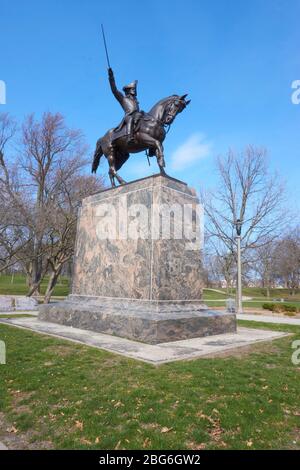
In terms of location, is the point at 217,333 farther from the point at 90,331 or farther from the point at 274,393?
the point at 274,393

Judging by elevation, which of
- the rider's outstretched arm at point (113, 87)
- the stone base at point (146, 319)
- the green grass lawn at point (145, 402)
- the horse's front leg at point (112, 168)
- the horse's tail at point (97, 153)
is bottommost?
the green grass lawn at point (145, 402)

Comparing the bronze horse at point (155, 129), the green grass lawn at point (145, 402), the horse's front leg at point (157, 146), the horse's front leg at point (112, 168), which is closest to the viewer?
the green grass lawn at point (145, 402)

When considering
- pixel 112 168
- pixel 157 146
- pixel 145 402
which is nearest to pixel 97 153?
pixel 112 168

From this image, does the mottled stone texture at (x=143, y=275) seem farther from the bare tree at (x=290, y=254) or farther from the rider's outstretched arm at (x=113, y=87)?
the bare tree at (x=290, y=254)

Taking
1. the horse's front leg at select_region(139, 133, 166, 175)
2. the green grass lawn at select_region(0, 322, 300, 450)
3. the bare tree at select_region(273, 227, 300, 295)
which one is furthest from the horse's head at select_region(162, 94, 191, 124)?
the bare tree at select_region(273, 227, 300, 295)

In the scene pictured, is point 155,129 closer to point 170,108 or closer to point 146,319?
point 170,108

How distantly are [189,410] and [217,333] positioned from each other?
552 centimetres

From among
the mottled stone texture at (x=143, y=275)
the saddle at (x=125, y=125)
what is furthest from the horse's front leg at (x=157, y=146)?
the mottled stone texture at (x=143, y=275)

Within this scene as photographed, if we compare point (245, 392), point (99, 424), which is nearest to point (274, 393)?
point (245, 392)

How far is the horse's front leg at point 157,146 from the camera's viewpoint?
10.3 m

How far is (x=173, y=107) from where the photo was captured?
35.4ft

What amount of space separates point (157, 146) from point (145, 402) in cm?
767

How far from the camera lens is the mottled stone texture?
28.6 ft

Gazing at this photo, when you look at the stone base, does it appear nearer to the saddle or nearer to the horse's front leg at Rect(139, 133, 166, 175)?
the horse's front leg at Rect(139, 133, 166, 175)
